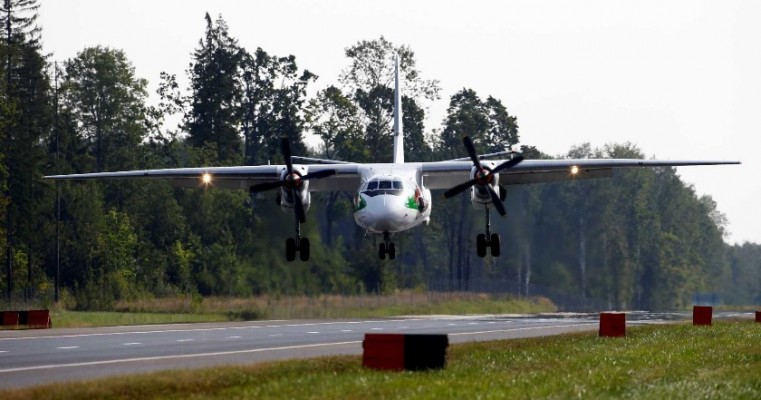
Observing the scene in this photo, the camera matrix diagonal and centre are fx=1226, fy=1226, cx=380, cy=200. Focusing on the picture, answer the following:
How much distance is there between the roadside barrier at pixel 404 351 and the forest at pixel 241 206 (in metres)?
29.1

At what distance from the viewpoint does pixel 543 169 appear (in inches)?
1715

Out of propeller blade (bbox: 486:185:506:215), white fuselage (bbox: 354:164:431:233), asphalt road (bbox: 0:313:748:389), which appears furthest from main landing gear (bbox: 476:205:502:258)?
white fuselage (bbox: 354:164:431:233)

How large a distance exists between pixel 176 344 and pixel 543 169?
17.4m

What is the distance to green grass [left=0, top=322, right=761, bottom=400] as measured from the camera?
18.3 metres

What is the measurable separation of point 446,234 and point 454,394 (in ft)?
257

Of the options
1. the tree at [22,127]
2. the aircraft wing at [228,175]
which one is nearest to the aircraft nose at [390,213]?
the aircraft wing at [228,175]

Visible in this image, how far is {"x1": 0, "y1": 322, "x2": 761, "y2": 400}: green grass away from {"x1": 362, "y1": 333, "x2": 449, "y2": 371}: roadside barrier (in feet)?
0.87

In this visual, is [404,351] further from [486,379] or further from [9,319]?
[9,319]

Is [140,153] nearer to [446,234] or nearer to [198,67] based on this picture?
[198,67]

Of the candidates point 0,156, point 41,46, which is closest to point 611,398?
point 0,156

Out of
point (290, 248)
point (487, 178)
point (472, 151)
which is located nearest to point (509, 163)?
point (487, 178)

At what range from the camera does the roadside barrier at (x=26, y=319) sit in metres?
40.2

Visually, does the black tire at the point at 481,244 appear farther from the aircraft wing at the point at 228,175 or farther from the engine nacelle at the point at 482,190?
the aircraft wing at the point at 228,175

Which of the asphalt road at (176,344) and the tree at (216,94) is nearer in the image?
the asphalt road at (176,344)
